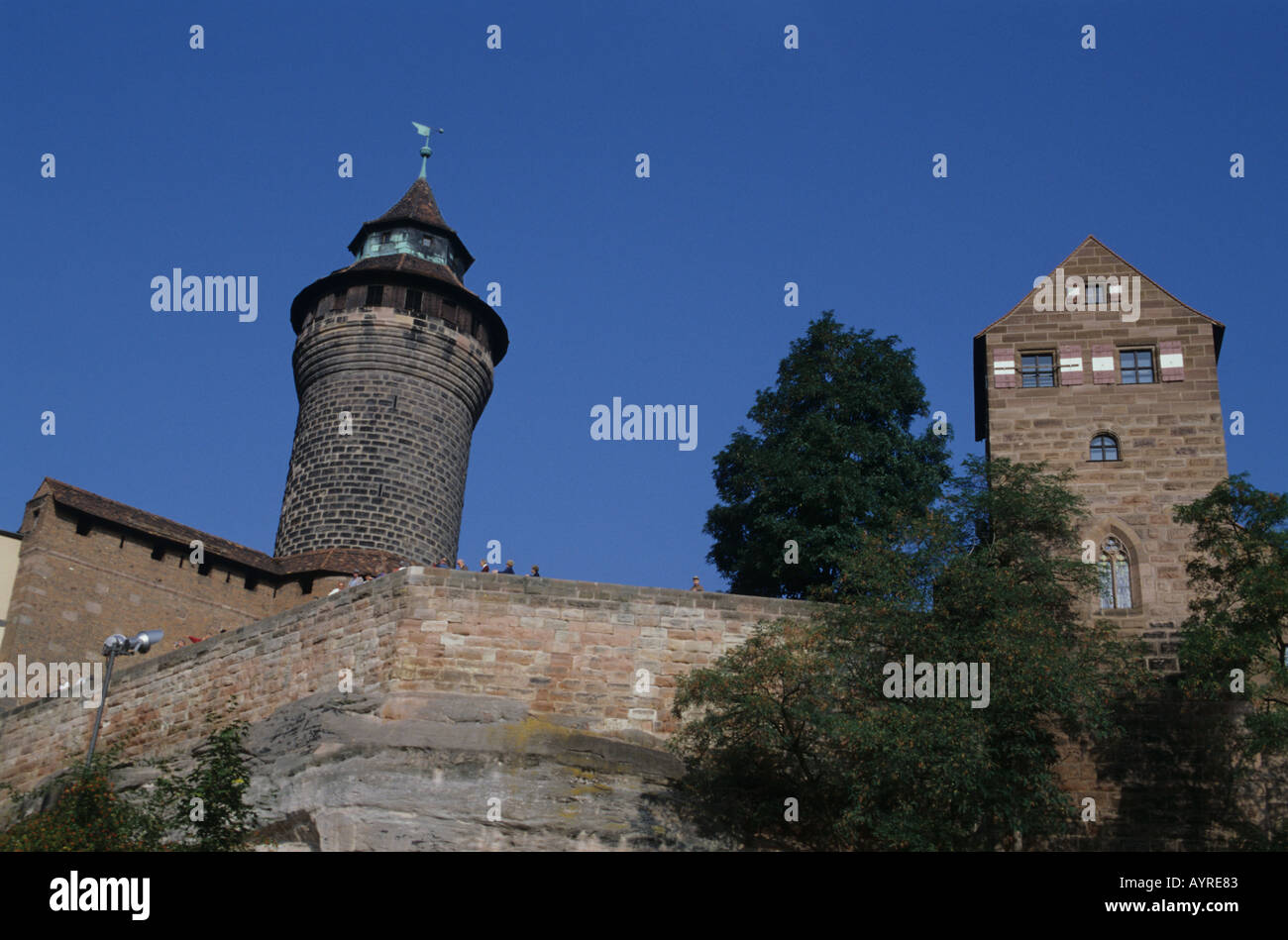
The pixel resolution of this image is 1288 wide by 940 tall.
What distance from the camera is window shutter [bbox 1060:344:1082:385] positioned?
84.8ft

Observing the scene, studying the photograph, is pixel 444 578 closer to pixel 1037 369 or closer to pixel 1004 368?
pixel 1004 368

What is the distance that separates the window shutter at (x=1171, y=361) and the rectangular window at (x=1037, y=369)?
1820 mm

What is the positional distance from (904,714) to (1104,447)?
8.85m

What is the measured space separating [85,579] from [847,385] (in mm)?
15623

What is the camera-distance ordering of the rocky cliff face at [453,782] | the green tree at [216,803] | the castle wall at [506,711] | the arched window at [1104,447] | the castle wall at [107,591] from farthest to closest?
the castle wall at [107,591] → the arched window at [1104,447] → the castle wall at [506,711] → the rocky cliff face at [453,782] → the green tree at [216,803]

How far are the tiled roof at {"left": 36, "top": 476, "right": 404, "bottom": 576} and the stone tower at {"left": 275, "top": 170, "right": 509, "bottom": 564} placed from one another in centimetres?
38

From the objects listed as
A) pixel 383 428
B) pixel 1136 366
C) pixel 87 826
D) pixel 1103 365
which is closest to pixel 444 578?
pixel 87 826

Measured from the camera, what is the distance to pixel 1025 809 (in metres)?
19.2

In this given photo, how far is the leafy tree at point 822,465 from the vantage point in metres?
26.5

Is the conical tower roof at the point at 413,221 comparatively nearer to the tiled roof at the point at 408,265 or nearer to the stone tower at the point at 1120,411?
the tiled roof at the point at 408,265

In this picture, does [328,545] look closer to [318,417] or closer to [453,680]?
[318,417]

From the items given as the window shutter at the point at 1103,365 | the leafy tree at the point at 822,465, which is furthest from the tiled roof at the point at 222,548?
the window shutter at the point at 1103,365

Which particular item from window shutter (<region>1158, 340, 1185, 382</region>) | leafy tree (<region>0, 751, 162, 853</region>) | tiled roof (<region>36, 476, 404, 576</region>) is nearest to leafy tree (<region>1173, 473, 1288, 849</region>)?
window shutter (<region>1158, 340, 1185, 382</region>)

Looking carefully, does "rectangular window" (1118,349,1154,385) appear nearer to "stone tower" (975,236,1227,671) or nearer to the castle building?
"stone tower" (975,236,1227,671)
